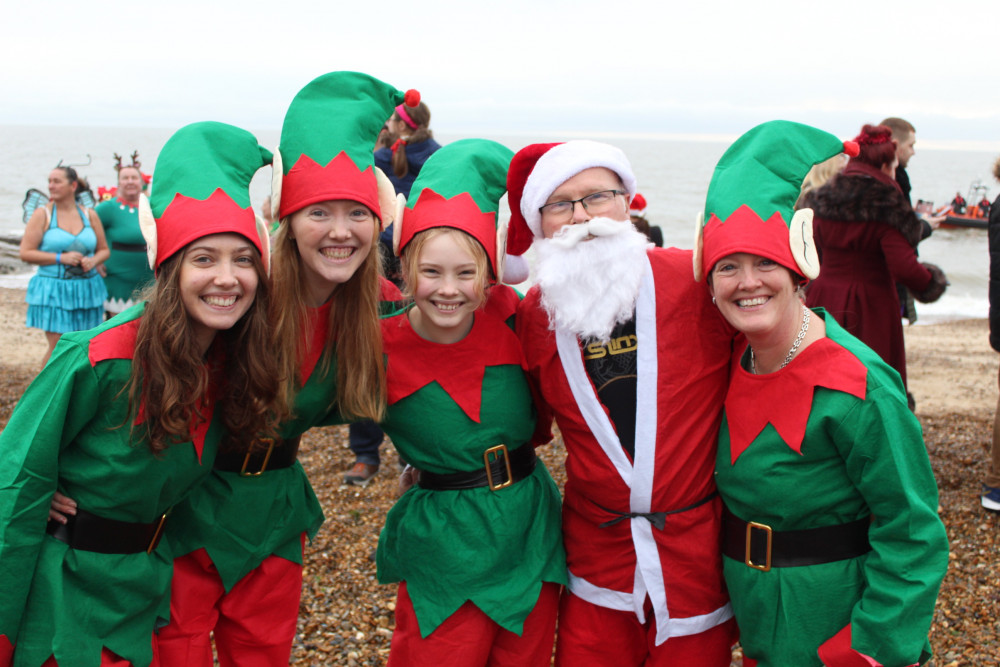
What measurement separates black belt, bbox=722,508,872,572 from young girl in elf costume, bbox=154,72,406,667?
1.24 m

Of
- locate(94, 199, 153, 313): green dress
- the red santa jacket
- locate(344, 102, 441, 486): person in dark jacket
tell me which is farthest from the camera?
locate(94, 199, 153, 313): green dress

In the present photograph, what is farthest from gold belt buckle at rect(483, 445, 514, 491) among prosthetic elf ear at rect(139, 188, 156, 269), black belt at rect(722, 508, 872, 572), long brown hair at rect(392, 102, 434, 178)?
long brown hair at rect(392, 102, 434, 178)

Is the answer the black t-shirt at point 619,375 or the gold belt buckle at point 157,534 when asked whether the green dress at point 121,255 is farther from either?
the black t-shirt at point 619,375

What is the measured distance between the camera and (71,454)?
Answer: 7.47 ft

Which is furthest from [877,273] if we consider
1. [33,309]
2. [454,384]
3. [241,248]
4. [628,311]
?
[33,309]

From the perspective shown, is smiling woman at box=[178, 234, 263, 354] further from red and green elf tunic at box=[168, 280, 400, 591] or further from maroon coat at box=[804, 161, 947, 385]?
maroon coat at box=[804, 161, 947, 385]

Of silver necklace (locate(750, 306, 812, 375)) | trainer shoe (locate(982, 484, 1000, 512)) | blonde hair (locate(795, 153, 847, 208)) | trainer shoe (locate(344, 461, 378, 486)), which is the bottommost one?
trainer shoe (locate(344, 461, 378, 486))

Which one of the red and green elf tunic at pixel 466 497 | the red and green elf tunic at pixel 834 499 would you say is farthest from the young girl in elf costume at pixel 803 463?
the red and green elf tunic at pixel 466 497

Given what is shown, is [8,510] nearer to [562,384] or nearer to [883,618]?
[562,384]

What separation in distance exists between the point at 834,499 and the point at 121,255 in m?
7.39

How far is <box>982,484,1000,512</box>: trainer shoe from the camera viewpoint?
4.99 m

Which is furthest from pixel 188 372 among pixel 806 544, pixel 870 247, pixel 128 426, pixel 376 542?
pixel 870 247

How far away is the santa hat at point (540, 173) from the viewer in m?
2.63

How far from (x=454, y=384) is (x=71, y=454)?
114 centimetres
